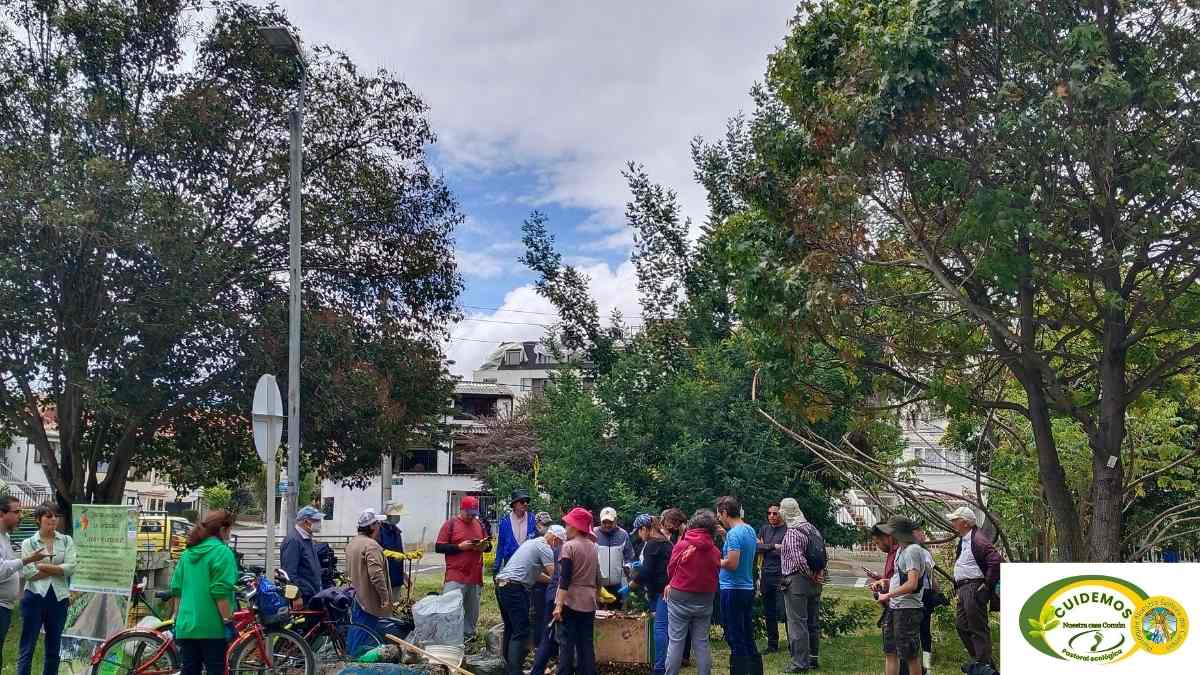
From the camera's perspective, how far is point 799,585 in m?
11.5

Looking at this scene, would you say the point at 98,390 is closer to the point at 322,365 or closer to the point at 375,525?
the point at 322,365

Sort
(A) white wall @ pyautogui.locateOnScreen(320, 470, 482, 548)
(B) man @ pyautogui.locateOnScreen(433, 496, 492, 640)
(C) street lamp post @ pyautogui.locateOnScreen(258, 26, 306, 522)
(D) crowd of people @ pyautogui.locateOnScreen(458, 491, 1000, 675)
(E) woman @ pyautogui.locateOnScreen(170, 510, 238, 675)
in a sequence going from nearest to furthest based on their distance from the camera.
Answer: (E) woman @ pyautogui.locateOnScreen(170, 510, 238, 675) < (D) crowd of people @ pyautogui.locateOnScreen(458, 491, 1000, 675) < (B) man @ pyautogui.locateOnScreen(433, 496, 492, 640) < (C) street lamp post @ pyautogui.locateOnScreen(258, 26, 306, 522) < (A) white wall @ pyautogui.locateOnScreen(320, 470, 482, 548)

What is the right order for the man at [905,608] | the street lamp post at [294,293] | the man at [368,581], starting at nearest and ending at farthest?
the man at [905,608], the man at [368,581], the street lamp post at [294,293]

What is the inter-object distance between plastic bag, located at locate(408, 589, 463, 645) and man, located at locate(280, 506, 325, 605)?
1.03 metres

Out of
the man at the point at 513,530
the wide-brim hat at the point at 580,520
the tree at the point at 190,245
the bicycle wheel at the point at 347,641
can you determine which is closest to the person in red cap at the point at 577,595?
the wide-brim hat at the point at 580,520

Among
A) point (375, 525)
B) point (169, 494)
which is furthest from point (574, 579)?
point (169, 494)

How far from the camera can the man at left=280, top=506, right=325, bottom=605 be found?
35.0ft

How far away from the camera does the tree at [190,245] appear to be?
15.6 metres

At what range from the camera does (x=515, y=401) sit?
53.0 metres

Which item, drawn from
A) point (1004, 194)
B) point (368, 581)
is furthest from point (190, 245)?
point (1004, 194)

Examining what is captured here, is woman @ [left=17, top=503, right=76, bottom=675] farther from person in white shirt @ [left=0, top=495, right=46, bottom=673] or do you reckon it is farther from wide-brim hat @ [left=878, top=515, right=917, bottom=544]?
wide-brim hat @ [left=878, top=515, right=917, bottom=544]

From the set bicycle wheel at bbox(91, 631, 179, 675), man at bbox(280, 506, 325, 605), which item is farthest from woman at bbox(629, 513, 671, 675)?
bicycle wheel at bbox(91, 631, 179, 675)

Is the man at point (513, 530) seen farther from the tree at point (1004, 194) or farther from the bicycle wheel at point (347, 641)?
the tree at point (1004, 194)

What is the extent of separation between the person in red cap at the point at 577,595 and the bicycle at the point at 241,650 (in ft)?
7.39
